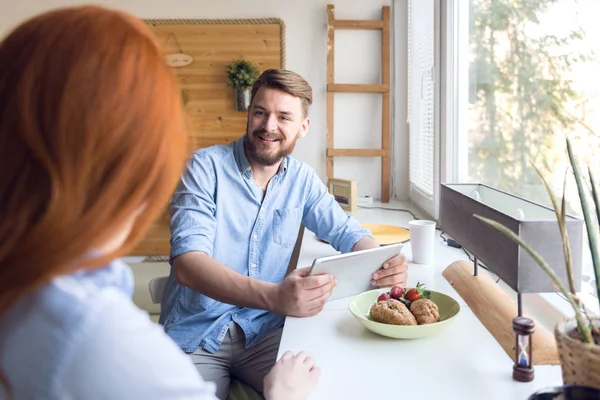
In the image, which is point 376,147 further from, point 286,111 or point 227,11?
point 286,111

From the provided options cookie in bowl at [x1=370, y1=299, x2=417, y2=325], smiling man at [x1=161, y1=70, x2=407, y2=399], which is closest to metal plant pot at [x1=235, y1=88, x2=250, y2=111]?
smiling man at [x1=161, y1=70, x2=407, y2=399]

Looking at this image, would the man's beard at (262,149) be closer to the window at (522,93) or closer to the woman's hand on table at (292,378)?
the window at (522,93)

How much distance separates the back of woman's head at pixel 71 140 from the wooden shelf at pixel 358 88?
2.40 m

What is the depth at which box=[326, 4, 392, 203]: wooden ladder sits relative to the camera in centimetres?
286

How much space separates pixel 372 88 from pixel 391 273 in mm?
1777

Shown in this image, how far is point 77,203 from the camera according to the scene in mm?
490

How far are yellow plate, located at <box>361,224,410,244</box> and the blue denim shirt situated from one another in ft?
0.56

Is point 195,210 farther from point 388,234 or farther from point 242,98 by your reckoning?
point 242,98

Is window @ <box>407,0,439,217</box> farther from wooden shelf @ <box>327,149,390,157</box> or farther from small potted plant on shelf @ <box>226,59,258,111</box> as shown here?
small potted plant on shelf @ <box>226,59,258,111</box>

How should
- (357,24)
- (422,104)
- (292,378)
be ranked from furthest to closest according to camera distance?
(357,24), (422,104), (292,378)

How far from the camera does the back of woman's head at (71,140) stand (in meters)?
0.48

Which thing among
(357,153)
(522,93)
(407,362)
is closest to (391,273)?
(407,362)

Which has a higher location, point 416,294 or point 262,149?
point 262,149

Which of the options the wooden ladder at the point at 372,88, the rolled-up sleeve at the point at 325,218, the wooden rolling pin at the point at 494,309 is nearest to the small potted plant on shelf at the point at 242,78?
the wooden ladder at the point at 372,88
